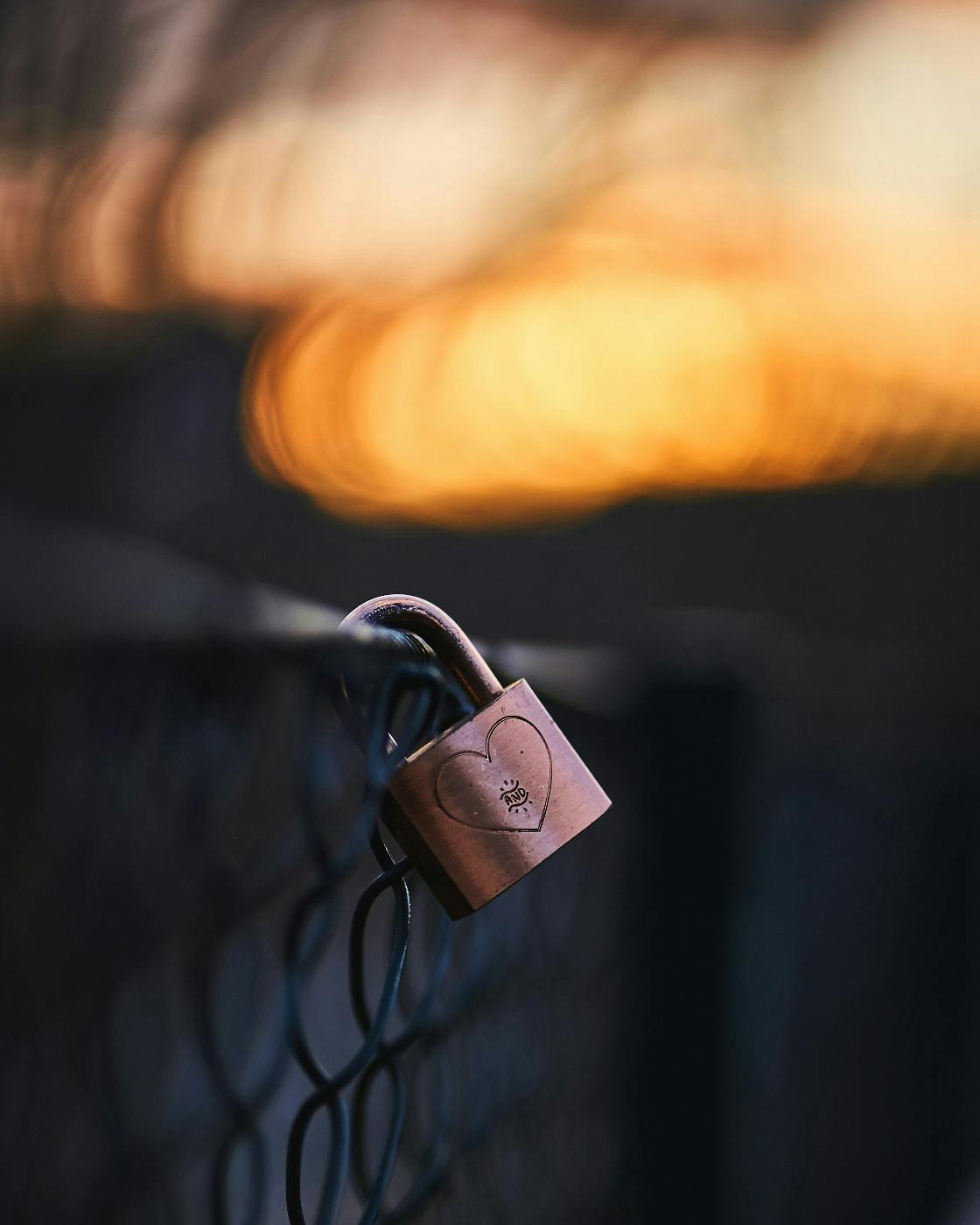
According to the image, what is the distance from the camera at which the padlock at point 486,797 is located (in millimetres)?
399

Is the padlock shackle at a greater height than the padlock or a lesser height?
greater

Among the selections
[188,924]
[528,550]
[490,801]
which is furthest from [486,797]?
[528,550]

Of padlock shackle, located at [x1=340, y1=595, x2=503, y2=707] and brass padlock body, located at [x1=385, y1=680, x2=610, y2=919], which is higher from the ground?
padlock shackle, located at [x1=340, y1=595, x2=503, y2=707]

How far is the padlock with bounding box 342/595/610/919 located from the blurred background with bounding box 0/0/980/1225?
0.07 m

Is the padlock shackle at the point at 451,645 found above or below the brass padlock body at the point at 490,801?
above

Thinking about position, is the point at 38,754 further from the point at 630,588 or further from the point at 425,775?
the point at 630,588

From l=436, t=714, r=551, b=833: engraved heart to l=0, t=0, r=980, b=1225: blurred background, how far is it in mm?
68

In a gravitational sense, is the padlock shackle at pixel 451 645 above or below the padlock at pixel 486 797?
above

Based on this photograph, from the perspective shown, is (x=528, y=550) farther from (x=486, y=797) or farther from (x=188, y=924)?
(x=486, y=797)

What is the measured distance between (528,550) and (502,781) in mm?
6626

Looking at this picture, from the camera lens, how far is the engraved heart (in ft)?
1.33

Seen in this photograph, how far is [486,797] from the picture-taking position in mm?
410

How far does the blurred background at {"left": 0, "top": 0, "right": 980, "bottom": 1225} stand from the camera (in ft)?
1.57

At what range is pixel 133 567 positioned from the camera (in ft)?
1.41
